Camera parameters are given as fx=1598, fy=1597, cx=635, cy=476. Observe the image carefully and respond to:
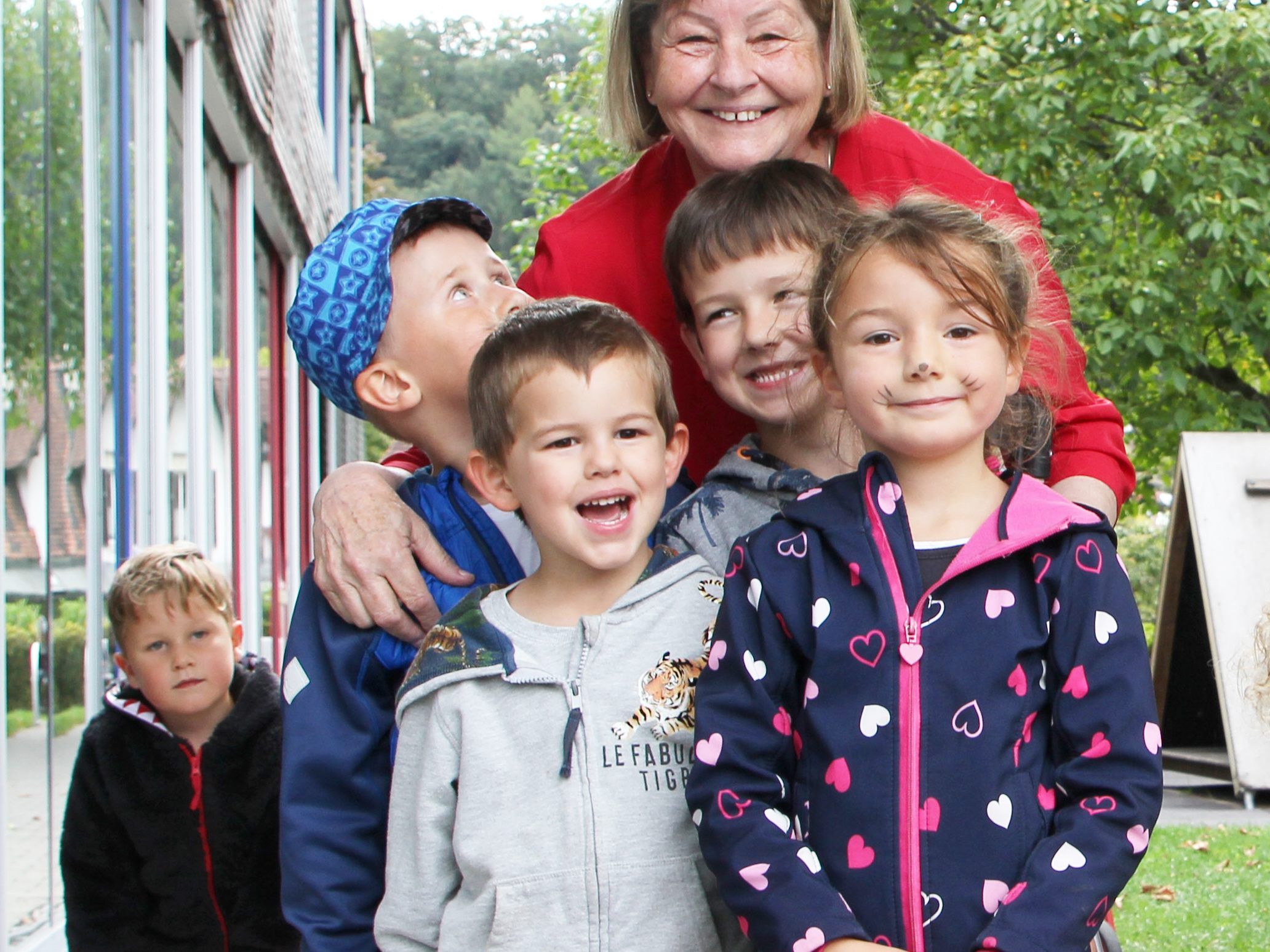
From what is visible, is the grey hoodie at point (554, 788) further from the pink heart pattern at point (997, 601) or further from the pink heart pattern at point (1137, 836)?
the pink heart pattern at point (1137, 836)

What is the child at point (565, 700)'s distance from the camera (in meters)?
1.88

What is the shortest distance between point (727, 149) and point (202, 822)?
6.53 feet

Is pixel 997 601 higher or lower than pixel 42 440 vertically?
lower

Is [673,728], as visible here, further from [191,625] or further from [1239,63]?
[1239,63]

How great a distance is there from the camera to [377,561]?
2.17 metres

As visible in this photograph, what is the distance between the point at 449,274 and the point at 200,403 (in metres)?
4.31

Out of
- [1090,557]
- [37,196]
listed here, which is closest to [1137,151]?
[37,196]

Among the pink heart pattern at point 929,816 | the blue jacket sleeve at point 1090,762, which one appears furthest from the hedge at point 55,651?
the blue jacket sleeve at point 1090,762

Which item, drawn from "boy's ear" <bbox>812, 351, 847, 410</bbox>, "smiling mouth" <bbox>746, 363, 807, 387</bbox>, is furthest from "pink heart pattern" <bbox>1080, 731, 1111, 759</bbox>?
"smiling mouth" <bbox>746, 363, 807, 387</bbox>

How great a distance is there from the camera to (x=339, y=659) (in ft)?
7.15

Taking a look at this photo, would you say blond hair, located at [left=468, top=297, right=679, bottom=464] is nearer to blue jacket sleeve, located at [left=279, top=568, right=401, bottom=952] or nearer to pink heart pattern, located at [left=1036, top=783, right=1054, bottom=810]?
blue jacket sleeve, located at [left=279, top=568, right=401, bottom=952]

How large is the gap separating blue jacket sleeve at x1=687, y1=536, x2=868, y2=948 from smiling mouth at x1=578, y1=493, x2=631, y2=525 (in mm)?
205

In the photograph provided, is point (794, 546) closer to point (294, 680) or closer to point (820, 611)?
point (820, 611)

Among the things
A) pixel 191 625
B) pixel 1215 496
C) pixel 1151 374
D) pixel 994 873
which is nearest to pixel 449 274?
pixel 994 873
